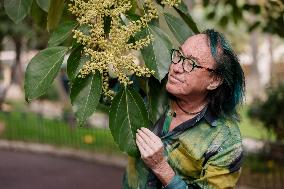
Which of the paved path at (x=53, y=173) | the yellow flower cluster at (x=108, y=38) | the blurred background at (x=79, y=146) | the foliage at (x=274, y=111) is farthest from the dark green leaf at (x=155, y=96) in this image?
the foliage at (x=274, y=111)

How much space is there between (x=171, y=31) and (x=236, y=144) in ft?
1.48

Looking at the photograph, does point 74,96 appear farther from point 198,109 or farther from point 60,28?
point 198,109

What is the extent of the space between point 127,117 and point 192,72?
0.28 metres

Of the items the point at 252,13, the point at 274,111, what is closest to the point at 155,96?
the point at 252,13

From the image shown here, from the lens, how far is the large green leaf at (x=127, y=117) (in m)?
1.47

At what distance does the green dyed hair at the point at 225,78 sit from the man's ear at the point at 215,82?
0.04ft

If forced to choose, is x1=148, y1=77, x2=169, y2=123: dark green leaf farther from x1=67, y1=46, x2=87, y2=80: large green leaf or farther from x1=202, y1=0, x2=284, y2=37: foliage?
x1=202, y1=0, x2=284, y2=37: foliage

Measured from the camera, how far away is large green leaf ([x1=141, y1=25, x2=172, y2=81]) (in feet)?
4.89

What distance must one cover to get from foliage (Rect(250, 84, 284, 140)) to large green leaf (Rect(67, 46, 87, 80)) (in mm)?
6220

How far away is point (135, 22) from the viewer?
1438 millimetres

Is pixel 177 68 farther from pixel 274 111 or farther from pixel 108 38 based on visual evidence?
pixel 274 111

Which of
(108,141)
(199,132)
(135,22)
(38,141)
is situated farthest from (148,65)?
(38,141)

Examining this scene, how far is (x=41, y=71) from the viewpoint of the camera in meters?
1.47

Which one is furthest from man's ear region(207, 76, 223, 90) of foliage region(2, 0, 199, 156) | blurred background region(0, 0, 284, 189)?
blurred background region(0, 0, 284, 189)
